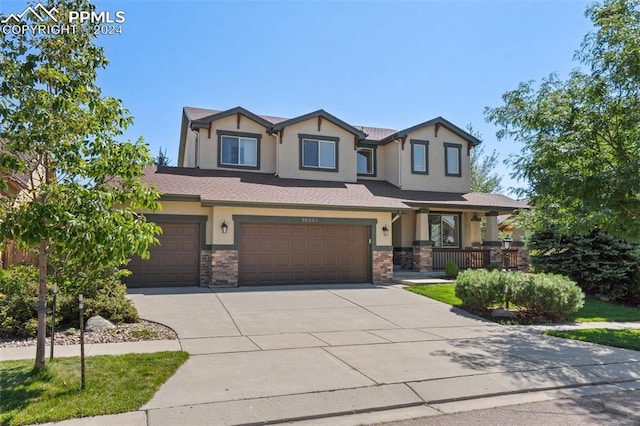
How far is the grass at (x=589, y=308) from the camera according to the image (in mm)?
12950

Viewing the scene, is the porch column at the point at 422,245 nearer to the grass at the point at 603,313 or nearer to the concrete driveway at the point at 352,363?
the grass at the point at 603,313

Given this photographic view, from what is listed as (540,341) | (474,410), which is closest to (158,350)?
(474,410)

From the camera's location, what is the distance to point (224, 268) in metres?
15.1

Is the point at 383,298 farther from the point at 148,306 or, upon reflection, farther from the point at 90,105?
the point at 90,105

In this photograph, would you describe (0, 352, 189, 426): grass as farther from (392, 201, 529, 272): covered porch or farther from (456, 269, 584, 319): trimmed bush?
(392, 201, 529, 272): covered porch

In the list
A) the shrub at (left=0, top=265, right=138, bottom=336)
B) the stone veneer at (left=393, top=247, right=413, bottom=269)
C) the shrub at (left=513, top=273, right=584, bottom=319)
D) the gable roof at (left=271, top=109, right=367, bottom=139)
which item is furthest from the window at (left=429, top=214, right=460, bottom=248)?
the shrub at (left=0, top=265, right=138, bottom=336)

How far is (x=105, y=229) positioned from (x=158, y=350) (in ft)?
9.67

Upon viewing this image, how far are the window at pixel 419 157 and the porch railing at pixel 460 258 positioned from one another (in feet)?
12.4

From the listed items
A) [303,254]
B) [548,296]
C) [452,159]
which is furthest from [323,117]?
[548,296]

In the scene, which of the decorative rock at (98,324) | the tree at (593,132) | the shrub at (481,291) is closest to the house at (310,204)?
the shrub at (481,291)

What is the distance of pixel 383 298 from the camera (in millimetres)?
13828

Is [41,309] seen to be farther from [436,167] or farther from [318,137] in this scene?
[436,167]

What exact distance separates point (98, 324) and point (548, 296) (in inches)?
424

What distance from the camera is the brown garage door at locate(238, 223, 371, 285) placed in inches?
618
